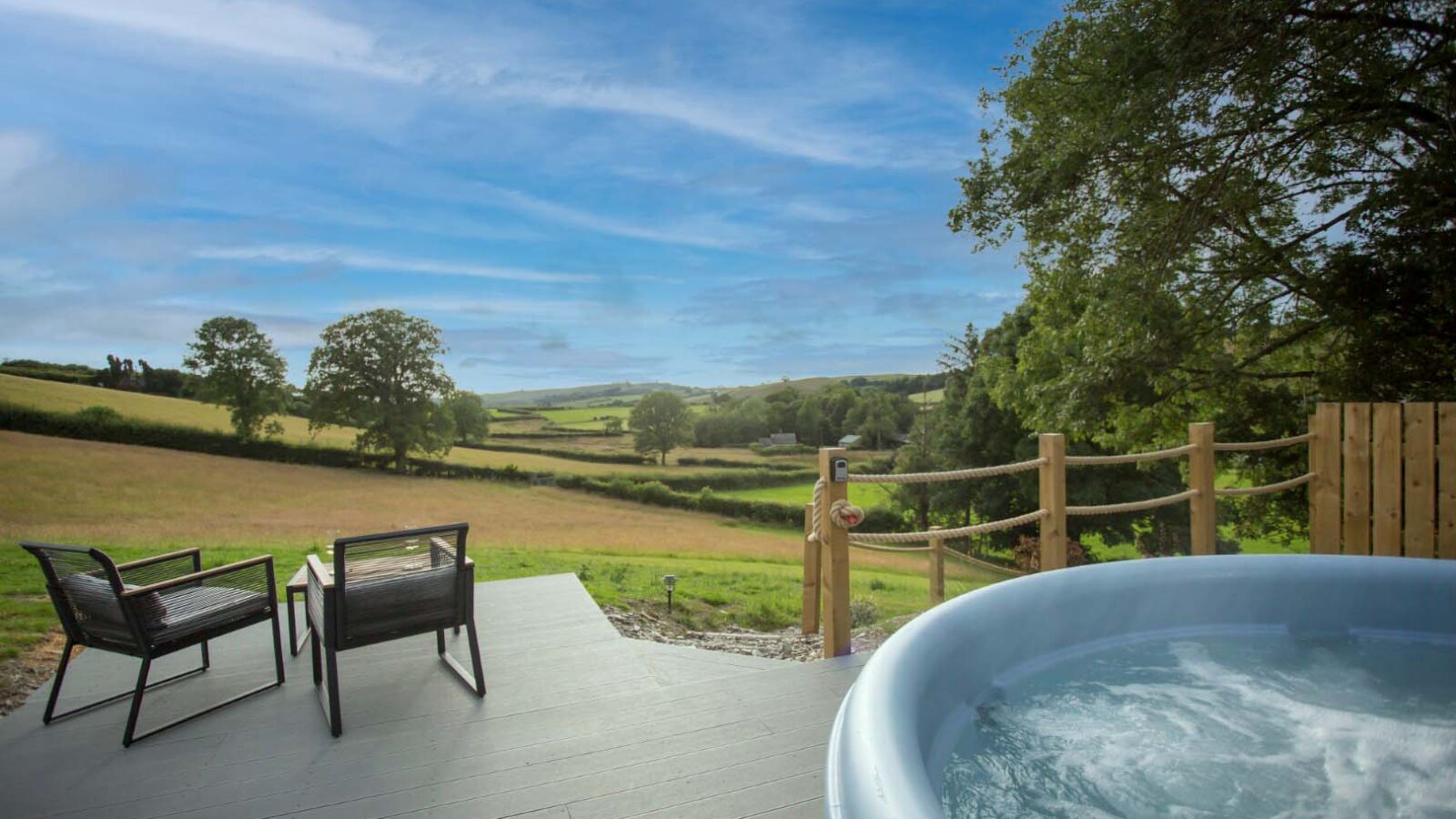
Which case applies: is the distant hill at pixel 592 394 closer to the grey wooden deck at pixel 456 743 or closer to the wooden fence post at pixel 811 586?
the grey wooden deck at pixel 456 743

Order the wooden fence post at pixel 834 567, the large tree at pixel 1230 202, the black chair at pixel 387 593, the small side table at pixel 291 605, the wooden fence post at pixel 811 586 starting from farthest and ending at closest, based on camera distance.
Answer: the large tree at pixel 1230 202 → the wooden fence post at pixel 811 586 → the small side table at pixel 291 605 → the wooden fence post at pixel 834 567 → the black chair at pixel 387 593

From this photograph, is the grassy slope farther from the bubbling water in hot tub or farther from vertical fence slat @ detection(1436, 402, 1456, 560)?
vertical fence slat @ detection(1436, 402, 1456, 560)

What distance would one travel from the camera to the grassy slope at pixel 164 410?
4.84m

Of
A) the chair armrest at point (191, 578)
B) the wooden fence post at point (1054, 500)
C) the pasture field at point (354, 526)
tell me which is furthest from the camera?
the pasture field at point (354, 526)

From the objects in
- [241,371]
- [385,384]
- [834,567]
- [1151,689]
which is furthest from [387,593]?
[385,384]

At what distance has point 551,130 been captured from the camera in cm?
693

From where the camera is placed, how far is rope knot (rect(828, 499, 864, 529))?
2.34 m

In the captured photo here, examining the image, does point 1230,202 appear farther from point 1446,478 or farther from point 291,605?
point 291,605

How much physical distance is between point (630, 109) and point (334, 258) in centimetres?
310

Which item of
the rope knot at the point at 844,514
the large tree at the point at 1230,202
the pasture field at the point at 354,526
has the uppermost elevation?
the large tree at the point at 1230,202

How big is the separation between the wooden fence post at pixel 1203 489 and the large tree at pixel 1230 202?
340cm

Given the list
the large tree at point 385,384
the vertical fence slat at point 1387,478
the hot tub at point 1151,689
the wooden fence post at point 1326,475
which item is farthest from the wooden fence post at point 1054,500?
the large tree at point 385,384

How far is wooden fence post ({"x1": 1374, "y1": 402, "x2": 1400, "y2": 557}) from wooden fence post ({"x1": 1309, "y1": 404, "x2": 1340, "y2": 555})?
0.47 ft

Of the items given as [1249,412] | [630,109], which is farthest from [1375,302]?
[630,109]
